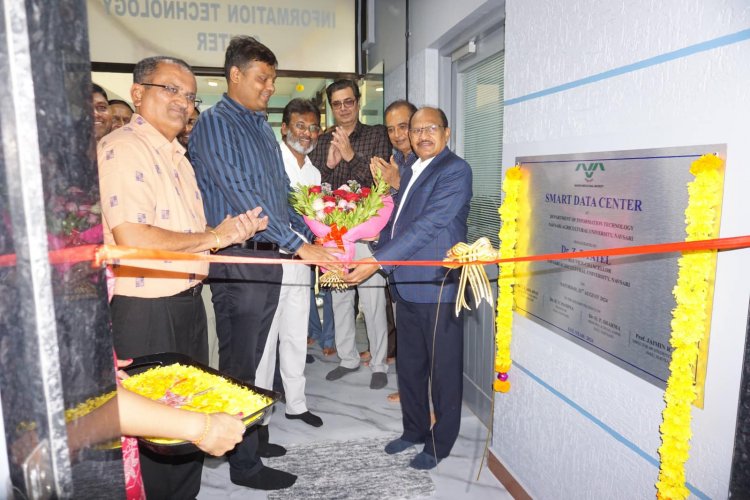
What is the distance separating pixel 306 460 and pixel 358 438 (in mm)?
350

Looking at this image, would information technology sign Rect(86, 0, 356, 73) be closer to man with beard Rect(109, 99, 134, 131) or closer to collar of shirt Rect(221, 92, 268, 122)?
man with beard Rect(109, 99, 134, 131)

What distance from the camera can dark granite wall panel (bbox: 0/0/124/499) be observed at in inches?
20.6

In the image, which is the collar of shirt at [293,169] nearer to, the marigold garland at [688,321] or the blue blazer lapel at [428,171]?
the blue blazer lapel at [428,171]

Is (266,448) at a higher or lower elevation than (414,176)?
lower

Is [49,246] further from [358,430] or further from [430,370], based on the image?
[358,430]

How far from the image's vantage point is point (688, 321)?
1.31 meters

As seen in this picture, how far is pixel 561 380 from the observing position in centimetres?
201

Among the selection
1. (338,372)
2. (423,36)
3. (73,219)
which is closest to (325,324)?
(338,372)

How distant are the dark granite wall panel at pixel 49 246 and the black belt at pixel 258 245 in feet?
5.87

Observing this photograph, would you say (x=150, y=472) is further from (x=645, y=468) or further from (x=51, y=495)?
(x=645, y=468)

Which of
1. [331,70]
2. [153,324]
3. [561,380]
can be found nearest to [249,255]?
[153,324]

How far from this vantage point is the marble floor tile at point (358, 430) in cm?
242

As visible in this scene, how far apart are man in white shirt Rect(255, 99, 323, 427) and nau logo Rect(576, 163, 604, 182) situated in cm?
Answer: 147

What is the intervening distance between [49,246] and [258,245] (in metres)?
1.89
